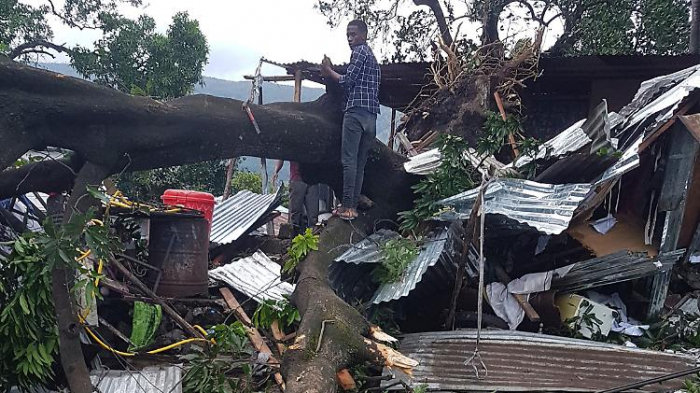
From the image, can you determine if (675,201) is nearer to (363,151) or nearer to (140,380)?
(363,151)

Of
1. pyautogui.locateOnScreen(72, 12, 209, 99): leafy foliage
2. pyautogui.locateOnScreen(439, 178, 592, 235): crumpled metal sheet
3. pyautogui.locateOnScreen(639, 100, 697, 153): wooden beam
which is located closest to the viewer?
pyautogui.locateOnScreen(439, 178, 592, 235): crumpled metal sheet

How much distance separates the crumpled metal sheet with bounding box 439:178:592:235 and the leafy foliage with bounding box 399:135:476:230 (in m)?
0.40

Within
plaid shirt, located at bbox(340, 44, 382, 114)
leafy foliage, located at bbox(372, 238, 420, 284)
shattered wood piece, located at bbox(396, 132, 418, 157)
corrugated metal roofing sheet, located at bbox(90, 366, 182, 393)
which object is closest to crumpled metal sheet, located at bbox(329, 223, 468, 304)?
leafy foliage, located at bbox(372, 238, 420, 284)

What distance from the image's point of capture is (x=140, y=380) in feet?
14.6

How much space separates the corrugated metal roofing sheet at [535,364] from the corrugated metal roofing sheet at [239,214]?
4.20 metres

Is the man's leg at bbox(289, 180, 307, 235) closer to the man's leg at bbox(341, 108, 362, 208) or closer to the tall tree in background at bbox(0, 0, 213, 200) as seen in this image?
the man's leg at bbox(341, 108, 362, 208)

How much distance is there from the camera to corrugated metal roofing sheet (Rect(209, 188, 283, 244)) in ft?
26.8

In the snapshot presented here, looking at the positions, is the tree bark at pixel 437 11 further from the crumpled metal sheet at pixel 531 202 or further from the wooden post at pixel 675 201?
the crumpled metal sheet at pixel 531 202

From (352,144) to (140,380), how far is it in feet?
9.14

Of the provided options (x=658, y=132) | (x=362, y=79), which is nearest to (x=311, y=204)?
(x=362, y=79)

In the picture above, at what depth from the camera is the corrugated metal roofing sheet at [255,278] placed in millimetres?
6043

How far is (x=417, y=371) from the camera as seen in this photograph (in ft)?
14.1

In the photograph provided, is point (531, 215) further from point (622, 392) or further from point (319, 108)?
point (319, 108)

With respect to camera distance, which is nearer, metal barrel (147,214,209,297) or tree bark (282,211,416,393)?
tree bark (282,211,416,393)
